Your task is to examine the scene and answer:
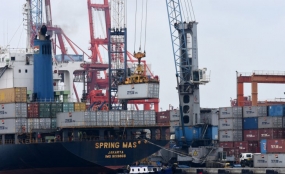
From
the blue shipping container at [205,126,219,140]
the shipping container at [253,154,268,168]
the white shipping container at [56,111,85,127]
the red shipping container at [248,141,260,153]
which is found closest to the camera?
the white shipping container at [56,111,85,127]

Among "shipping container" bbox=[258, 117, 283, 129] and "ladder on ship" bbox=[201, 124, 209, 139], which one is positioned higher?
"shipping container" bbox=[258, 117, 283, 129]

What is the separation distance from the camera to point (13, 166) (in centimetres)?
8394

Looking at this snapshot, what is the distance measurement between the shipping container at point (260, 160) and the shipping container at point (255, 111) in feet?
35.7

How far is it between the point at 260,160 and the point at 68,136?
21.1 m

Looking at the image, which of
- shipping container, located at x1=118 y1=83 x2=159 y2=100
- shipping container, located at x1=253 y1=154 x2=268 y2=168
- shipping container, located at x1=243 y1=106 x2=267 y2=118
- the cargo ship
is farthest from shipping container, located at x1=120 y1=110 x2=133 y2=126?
shipping container, located at x1=243 y1=106 x2=267 y2=118

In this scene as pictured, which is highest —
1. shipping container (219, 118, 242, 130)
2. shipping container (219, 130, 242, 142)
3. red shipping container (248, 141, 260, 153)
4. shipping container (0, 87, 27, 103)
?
shipping container (0, 87, 27, 103)

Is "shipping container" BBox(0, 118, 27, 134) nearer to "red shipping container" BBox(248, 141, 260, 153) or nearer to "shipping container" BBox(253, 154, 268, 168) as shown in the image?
"shipping container" BBox(253, 154, 268, 168)

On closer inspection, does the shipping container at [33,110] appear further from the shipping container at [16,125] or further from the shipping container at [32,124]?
the shipping container at [16,125]

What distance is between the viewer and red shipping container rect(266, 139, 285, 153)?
9162cm

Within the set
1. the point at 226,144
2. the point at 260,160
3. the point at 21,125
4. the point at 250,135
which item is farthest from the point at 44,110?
the point at 226,144

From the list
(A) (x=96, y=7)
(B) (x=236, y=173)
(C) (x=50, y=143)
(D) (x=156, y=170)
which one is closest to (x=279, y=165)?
(B) (x=236, y=173)

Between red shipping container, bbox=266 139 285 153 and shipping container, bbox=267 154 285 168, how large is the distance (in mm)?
1205

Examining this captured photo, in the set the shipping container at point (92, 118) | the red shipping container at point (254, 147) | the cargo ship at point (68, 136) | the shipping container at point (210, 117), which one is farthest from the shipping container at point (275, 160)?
the shipping container at point (92, 118)

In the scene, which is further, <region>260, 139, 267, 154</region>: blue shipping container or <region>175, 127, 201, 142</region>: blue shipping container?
<region>175, 127, 201, 142</region>: blue shipping container
